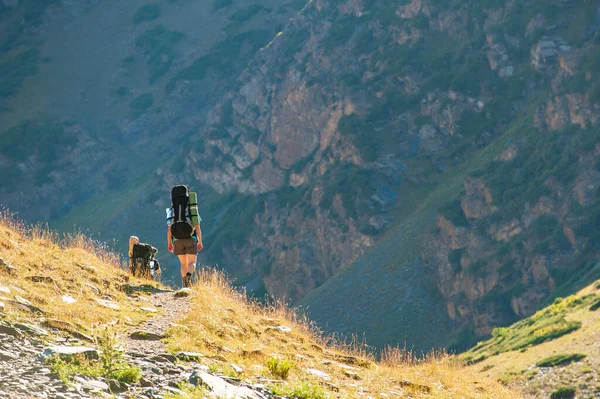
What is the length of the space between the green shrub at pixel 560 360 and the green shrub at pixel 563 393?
321cm

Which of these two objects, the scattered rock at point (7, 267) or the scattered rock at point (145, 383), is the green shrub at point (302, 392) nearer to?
the scattered rock at point (145, 383)

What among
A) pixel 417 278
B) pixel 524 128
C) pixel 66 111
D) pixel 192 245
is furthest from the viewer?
pixel 66 111

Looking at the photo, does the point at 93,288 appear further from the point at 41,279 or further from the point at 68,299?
the point at 68,299

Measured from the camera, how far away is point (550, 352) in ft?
105

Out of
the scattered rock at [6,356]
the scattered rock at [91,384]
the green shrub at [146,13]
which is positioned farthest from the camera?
the green shrub at [146,13]

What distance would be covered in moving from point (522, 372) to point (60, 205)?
97236 millimetres

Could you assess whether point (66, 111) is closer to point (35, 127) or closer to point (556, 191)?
point (35, 127)

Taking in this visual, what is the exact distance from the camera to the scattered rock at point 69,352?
8867 mm

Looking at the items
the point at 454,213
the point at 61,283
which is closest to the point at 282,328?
the point at 61,283

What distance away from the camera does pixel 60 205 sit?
118625 mm

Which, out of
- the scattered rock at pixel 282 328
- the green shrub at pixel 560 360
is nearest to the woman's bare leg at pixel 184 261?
the scattered rock at pixel 282 328

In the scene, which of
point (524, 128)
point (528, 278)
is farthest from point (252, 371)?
point (524, 128)

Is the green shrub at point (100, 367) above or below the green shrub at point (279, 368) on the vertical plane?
below

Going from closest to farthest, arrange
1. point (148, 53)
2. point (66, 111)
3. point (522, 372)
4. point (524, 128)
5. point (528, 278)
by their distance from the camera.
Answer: point (522, 372) < point (528, 278) < point (524, 128) < point (66, 111) < point (148, 53)
